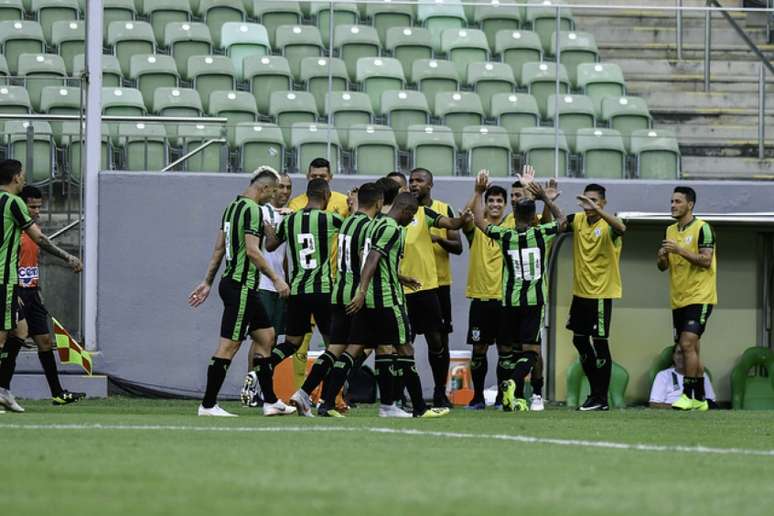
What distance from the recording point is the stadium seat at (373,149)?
16.4 m

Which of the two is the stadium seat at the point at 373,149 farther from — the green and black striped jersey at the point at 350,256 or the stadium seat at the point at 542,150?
the green and black striped jersey at the point at 350,256

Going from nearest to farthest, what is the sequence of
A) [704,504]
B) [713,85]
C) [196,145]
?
[704,504], [196,145], [713,85]

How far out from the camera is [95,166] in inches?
640

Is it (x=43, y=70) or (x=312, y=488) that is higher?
(x=43, y=70)

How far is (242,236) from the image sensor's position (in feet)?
38.2

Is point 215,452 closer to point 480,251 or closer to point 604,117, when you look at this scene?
point 480,251

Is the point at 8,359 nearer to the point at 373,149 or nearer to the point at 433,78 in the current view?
the point at 373,149

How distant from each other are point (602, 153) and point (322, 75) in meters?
3.12

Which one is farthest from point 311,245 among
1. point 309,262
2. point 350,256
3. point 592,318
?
point 592,318

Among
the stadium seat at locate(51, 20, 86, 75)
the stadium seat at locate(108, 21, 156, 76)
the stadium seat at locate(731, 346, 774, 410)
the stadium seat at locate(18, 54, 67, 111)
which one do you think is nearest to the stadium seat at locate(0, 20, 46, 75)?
the stadium seat at locate(18, 54, 67, 111)

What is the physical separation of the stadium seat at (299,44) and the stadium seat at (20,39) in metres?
2.55

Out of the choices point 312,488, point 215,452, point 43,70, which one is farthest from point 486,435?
point 43,70

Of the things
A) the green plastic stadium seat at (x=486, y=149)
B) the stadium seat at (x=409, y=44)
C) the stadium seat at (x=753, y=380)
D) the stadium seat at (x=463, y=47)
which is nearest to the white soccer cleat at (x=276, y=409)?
the green plastic stadium seat at (x=486, y=149)

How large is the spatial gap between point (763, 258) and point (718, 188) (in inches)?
34.9
